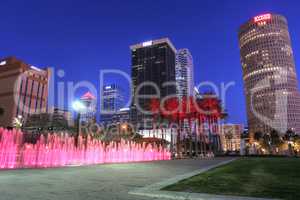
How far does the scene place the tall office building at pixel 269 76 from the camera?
16675 cm

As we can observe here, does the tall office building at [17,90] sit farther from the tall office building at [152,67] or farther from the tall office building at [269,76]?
the tall office building at [269,76]

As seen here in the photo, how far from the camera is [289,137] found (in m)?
106

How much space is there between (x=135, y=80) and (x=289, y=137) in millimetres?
101914

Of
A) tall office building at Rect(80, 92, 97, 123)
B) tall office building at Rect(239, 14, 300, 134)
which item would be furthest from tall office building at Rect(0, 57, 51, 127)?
tall office building at Rect(239, 14, 300, 134)

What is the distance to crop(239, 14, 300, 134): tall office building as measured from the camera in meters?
167

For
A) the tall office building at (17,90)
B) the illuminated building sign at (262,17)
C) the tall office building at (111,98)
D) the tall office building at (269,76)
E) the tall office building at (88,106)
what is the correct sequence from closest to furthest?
the tall office building at (88,106), the tall office building at (17,90), the tall office building at (269,76), the illuminated building sign at (262,17), the tall office building at (111,98)

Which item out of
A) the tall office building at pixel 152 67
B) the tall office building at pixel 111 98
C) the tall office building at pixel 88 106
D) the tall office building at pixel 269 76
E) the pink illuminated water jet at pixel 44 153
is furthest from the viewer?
the tall office building at pixel 111 98

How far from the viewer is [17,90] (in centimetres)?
13150

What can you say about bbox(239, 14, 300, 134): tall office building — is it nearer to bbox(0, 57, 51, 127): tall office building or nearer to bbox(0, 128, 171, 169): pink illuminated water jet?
bbox(0, 57, 51, 127): tall office building

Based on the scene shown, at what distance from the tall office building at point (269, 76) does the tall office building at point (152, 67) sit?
51.0m

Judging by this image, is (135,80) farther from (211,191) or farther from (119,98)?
(211,191)

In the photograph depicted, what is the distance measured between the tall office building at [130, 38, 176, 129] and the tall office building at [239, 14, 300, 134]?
167 ft

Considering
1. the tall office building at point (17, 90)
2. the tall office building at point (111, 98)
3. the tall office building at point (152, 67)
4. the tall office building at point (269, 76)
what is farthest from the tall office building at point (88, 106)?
the tall office building at point (269, 76)

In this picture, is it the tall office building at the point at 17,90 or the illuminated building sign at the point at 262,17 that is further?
the illuminated building sign at the point at 262,17
